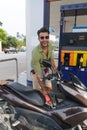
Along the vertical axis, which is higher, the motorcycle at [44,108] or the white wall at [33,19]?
the white wall at [33,19]

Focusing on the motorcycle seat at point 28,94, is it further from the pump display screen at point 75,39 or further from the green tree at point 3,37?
the green tree at point 3,37

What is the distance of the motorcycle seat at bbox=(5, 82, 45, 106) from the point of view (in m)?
2.94

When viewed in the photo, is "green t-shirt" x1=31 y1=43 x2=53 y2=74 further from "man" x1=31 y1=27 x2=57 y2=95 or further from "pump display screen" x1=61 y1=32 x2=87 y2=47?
"pump display screen" x1=61 y1=32 x2=87 y2=47

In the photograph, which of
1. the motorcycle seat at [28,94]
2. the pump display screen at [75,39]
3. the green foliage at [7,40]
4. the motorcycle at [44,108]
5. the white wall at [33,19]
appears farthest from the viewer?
the green foliage at [7,40]

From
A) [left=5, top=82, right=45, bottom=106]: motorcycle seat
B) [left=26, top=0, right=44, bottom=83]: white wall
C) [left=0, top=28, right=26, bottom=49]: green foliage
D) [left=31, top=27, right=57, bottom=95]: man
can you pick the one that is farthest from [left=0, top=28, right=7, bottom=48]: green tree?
[left=5, top=82, right=45, bottom=106]: motorcycle seat

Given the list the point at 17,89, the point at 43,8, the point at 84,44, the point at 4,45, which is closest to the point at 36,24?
the point at 43,8

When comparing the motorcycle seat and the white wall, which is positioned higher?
the white wall

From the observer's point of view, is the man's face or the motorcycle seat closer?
the motorcycle seat

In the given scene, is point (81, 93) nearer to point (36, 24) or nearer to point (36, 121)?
point (36, 121)

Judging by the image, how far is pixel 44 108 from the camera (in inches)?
113

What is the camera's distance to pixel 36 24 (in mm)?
6457

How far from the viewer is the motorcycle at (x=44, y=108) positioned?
9.11ft

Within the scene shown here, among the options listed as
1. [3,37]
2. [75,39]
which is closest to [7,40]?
[3,37]

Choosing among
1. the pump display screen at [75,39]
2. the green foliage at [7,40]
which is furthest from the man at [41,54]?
the green foliage at [7,40]
